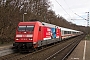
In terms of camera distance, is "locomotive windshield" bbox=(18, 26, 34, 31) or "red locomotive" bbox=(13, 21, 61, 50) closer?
"red locomotive" bbox=(13, 21, 61, 50)

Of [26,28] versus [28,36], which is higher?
[26,28]

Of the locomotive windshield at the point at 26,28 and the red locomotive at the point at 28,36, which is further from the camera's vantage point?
the locomotive windshield at the point at 26,28

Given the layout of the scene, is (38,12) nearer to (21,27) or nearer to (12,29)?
(12,29)

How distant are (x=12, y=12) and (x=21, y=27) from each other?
38.1 feet

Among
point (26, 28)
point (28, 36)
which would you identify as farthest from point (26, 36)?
point (26, 28)

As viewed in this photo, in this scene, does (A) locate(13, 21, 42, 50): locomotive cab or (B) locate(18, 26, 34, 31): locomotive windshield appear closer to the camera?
(A) locate(13, 21, 42, 50): locomotive cab

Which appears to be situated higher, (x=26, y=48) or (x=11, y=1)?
(x=11, y=1)

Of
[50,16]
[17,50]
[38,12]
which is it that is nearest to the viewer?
[17,50]

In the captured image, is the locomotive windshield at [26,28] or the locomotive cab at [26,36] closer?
the locomotive cab at [26,36]

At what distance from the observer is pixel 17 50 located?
21203 millimetres

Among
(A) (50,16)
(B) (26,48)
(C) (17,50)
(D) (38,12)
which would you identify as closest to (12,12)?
(C) (17,50)

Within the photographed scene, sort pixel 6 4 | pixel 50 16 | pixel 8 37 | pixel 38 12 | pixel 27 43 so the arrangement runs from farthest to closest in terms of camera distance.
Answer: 1. pixel 50 16
2. pixel 38 12
3. pixel 6 4
4. pixel 8 37
5. pixel 27 43

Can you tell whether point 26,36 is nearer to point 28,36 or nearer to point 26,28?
point 28,36

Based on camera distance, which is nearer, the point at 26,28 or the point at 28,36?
the point at 28,36
